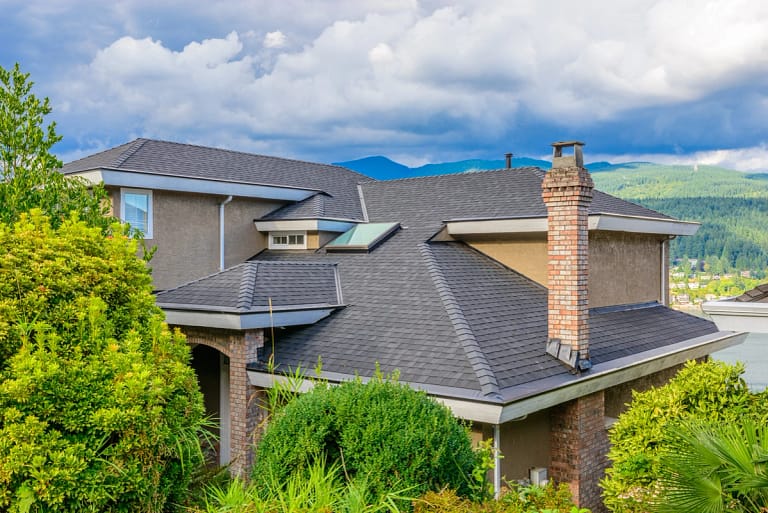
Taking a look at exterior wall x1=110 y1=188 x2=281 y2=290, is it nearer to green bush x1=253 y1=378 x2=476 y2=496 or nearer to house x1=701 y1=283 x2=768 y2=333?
green bush x1=253 y1=378 x2=476 y2=496

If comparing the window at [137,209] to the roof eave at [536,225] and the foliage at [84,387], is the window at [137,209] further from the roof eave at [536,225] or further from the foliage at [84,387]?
the foliage at [84,387]

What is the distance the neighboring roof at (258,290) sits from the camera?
11.3m

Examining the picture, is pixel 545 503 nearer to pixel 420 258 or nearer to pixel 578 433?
pixel 578 433

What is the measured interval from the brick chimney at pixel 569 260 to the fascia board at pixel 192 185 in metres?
9.15

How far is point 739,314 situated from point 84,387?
7216mm

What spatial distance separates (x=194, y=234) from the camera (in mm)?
16172

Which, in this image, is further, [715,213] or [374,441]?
[715,213]

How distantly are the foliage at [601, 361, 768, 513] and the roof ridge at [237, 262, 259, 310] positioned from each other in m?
6.44

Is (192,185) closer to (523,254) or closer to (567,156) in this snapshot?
(523,254)

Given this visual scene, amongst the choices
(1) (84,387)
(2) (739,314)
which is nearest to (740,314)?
(2) (739,314)

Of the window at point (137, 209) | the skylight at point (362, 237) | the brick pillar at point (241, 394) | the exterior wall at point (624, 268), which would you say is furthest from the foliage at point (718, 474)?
the window at point (137, 209)

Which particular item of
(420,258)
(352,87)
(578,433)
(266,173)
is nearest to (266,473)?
(578,433)

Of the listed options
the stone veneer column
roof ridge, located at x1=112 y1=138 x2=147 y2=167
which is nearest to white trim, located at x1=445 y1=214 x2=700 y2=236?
the stone veneer column

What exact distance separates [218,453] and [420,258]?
6.24m
